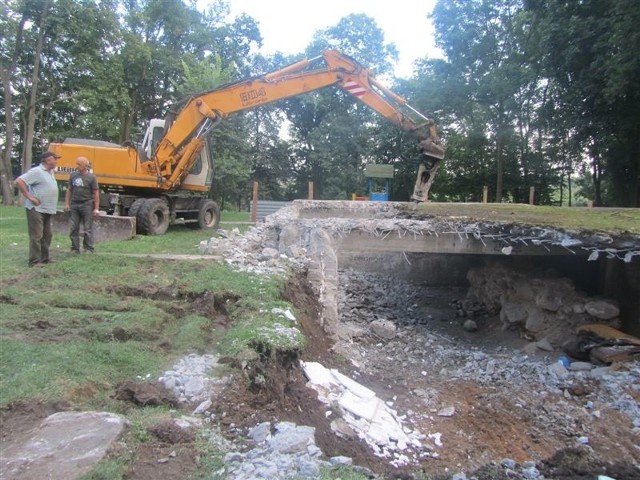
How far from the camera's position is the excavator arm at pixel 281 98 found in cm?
1020

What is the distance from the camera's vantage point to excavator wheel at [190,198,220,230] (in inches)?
521

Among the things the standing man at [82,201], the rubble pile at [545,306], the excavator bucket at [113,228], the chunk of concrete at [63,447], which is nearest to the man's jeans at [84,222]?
the standing man at [82,201]

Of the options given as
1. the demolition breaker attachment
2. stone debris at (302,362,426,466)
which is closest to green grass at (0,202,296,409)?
stone debris at (302,362,426,466)

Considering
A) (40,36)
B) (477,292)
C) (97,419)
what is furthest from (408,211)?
(40,36)

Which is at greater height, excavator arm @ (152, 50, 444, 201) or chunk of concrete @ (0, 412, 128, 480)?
excavator arm @ (152, 50, 444, 201)

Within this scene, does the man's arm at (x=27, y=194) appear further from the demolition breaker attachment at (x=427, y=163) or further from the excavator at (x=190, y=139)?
the demolition breaker attachment at (x=427, y=163)

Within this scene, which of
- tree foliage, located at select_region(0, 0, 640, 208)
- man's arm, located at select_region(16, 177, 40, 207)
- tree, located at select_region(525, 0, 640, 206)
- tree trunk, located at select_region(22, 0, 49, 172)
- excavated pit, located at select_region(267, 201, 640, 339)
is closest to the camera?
man's arm, located at select_region(16, 177, 40, 207)

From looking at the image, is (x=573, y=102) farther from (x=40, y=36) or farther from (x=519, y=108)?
(x=40, y=36)

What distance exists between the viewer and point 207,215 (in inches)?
533

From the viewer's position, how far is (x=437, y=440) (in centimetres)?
492

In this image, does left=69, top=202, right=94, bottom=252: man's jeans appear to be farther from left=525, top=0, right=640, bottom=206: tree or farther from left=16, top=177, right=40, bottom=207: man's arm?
left=525, top=0, right=640, bottom=206: tree

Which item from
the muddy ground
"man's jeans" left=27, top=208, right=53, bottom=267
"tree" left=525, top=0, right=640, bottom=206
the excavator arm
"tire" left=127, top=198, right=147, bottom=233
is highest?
"tree" left=525, top=0, right=640, bottom=206

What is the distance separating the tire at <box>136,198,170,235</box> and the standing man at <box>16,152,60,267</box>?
3.78 metres

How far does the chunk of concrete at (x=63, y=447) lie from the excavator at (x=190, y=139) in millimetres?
8051
